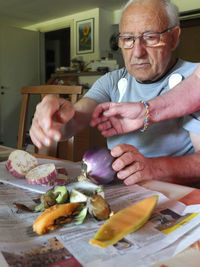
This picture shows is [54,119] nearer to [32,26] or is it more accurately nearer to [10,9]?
[10,9]

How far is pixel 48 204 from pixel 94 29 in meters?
3.93

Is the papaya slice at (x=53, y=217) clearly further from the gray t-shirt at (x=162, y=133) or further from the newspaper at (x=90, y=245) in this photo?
the gray t-shirt at (x=162, y=133)

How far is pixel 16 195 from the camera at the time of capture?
0.66 m

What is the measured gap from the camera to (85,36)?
4.21 m

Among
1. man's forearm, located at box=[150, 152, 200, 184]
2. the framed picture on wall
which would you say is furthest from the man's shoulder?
the framed picture on wall

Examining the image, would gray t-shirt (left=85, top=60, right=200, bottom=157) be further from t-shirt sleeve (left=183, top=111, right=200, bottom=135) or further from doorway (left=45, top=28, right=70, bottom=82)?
doorway (left=45, top=28, right=70, bottom=82)

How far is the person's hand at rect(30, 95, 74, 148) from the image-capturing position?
22.7 inches

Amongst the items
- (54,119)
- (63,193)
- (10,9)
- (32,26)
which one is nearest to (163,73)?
(54,119)

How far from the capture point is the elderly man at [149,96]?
77 centimetres

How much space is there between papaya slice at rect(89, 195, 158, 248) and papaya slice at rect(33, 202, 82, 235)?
8 cm

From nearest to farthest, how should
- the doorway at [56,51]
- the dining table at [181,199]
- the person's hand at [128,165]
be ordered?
the dining table at [181,199] → the person's hand at [128,165] → the doorway at [56,51]

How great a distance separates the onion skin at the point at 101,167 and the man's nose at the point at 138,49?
0.39 meters

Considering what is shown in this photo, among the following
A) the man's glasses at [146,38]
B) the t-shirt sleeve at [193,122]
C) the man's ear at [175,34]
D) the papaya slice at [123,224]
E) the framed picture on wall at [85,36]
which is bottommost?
the papaya slice at [123,224]

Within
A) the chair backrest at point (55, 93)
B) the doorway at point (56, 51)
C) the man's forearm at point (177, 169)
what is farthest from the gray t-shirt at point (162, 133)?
the doorway at point (56, 51)
